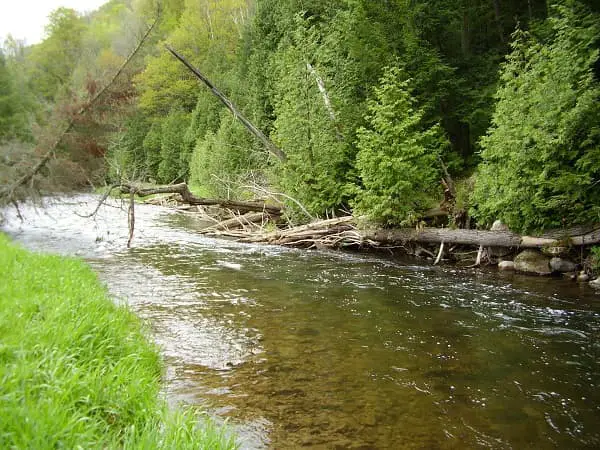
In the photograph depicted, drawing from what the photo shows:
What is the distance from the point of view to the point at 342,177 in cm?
1733

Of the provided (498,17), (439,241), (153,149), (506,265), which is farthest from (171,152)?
(506,265)

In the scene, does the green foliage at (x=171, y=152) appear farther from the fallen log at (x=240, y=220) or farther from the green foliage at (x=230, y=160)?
the fallen log at (x=240, y=220)

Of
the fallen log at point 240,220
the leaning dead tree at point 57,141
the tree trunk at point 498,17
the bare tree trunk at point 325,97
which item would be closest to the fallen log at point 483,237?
the bare tree trunk at point 325,97

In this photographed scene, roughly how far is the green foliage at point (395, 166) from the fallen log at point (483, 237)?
514 mm

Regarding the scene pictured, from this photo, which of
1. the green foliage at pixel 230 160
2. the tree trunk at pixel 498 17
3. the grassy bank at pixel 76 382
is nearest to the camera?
the grassy bank at pixel 76 382

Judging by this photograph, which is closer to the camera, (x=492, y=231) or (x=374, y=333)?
(x=374, y=333)

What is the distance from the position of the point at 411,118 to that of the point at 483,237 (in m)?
4.30

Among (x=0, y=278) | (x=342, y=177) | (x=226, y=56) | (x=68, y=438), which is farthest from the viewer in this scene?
(x=226, y=56)

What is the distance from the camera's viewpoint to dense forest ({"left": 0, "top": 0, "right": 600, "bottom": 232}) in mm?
10570

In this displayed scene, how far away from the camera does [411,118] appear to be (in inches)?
537

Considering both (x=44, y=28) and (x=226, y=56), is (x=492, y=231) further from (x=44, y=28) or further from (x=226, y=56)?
(x=44, y=28)

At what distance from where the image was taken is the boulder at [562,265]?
11023 mm

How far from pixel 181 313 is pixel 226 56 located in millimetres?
45714

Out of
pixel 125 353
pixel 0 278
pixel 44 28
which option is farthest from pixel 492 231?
pixel 44 28
